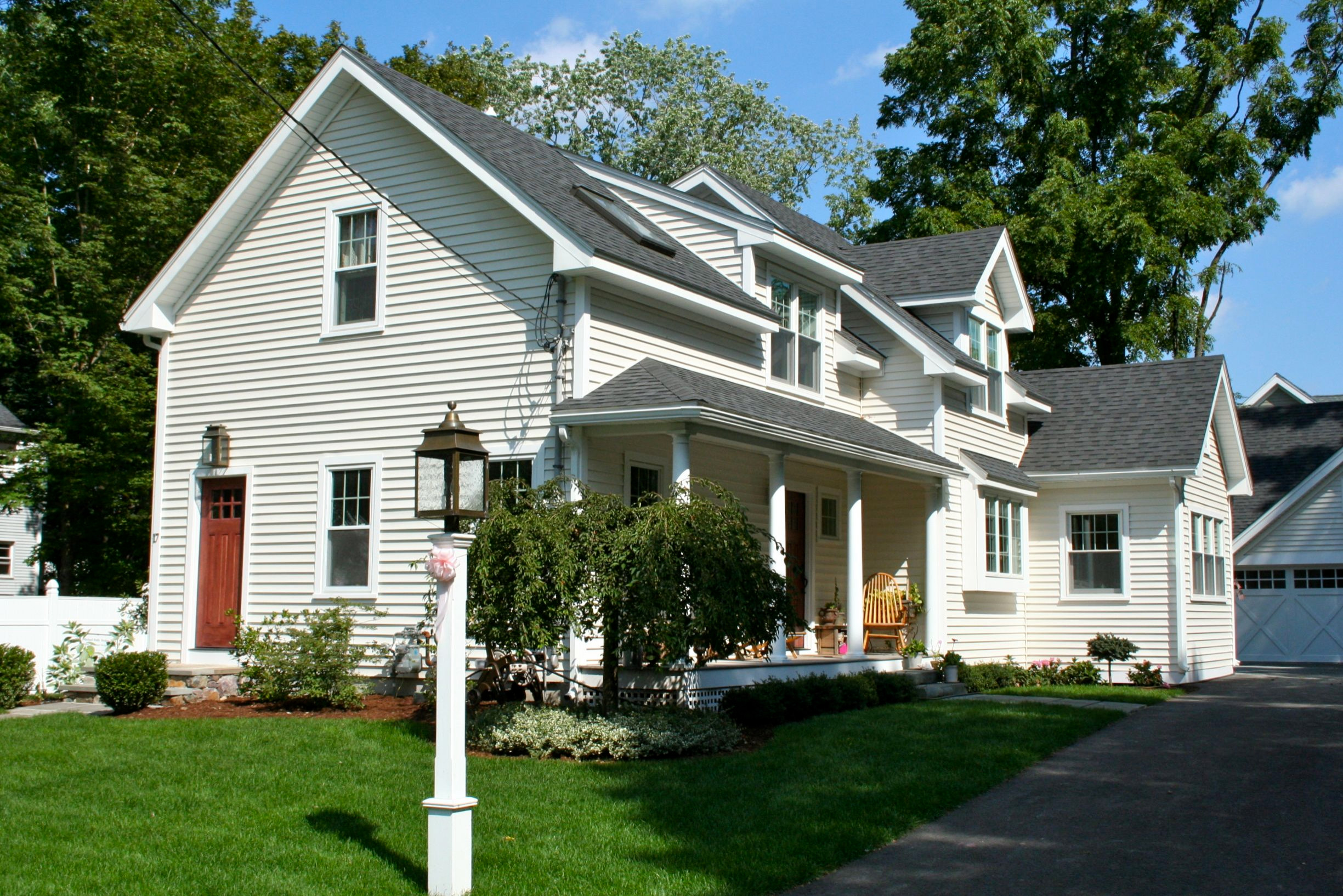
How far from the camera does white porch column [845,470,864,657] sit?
1639 centimetres

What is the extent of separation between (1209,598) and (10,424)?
2386cm

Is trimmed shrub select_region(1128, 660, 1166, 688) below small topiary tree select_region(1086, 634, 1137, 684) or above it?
below

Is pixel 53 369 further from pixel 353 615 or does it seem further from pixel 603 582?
pixel 603 582

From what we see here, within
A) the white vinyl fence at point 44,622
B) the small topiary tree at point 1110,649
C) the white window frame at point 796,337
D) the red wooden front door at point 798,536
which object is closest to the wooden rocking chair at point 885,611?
the red wooden front door at point 798,536

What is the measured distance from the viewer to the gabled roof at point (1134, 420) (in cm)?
2097

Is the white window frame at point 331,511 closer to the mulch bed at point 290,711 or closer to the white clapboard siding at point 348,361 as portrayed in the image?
the white clapboard siding at point 348,361

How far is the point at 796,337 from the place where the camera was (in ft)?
58.7

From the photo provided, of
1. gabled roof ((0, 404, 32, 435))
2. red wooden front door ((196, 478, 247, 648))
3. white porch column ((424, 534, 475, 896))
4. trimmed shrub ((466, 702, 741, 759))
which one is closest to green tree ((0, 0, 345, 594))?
gabled roof ((0, 404, 32, 435))

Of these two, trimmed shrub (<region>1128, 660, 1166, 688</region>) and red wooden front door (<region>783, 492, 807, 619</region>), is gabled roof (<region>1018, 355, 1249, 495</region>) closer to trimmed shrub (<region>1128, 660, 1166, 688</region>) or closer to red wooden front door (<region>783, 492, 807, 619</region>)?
trimmed shrub (<region>1128, 660, 1166, 688</region>)

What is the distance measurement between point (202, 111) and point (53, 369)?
22.3 ft

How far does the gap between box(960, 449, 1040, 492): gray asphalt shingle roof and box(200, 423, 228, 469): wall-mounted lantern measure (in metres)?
10.9

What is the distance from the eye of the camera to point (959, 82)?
33562mm

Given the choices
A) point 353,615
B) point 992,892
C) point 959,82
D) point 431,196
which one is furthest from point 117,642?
point 959,82

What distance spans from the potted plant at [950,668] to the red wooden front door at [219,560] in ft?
32.6
